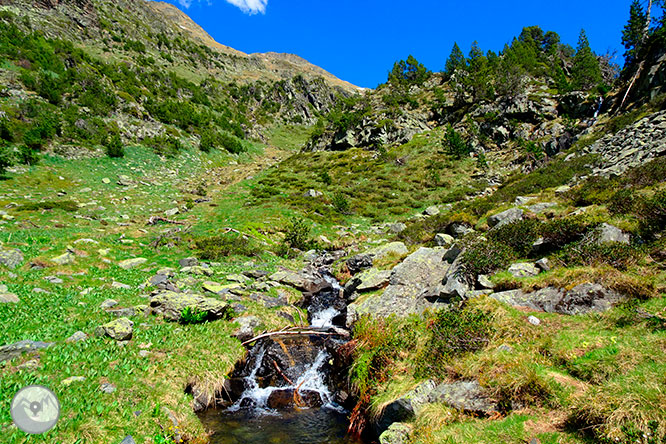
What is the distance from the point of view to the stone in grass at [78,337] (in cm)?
798

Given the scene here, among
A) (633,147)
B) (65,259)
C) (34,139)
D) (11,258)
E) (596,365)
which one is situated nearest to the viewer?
(596,365)

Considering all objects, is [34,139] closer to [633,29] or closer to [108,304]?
[108,304]

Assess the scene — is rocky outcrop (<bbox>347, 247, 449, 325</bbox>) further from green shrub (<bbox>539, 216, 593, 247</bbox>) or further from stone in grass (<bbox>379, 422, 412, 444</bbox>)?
stone in grass (<bbox>379, 422, 412, 444</bbox>)

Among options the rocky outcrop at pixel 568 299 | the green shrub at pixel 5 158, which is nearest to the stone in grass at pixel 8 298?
the rocky outcrop at pixel 568 299

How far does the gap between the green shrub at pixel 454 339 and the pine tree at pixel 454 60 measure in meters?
83.7

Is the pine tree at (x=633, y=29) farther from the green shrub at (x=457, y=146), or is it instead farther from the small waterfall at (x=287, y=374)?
the small waterfall at (x=287, y=374)

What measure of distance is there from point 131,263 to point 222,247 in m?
5.47

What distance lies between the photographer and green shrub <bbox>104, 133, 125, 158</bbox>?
34906mm

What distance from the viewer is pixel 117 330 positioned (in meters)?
8.61

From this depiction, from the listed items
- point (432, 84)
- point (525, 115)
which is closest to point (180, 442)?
point (525, 115)

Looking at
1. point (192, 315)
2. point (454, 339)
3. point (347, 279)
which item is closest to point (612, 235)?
point (454, 339)

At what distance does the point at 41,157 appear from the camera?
28672 millimetres

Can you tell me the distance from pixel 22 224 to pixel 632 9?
84547 mm

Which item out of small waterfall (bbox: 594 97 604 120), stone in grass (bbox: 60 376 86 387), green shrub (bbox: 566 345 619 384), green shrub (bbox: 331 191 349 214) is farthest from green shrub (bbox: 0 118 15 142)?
small waterfall (bbox: 594 97 604 120)
